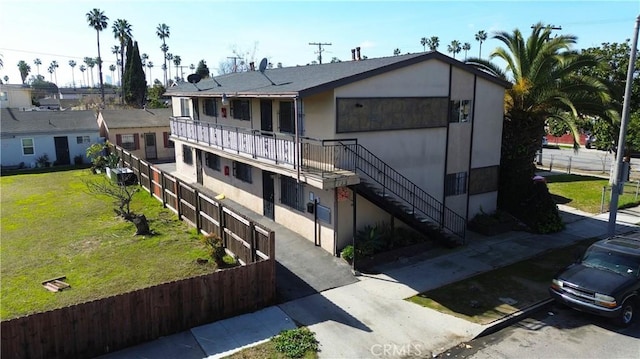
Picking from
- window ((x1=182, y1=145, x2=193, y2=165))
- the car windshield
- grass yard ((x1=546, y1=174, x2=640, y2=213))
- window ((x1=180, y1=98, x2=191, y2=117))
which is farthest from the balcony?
grass yard ((x1=546, y1=174, x2=640, y2=213))

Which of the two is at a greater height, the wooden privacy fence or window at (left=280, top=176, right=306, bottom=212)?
window at (left=280, top=176, right=306, bottom=212)

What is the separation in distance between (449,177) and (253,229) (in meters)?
9.18

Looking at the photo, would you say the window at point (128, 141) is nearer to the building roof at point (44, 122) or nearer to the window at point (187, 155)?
the building roof at point (44, 122)

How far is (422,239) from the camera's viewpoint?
16500mm

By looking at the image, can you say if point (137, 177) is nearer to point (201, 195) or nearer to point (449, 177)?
point (201, 195)

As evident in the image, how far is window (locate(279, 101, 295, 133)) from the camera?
16.8 metres

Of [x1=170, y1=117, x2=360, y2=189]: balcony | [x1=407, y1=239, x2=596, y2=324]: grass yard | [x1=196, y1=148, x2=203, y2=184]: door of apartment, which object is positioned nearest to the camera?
[x1=407, y1=239, x2=596, y2=324]: grass yard

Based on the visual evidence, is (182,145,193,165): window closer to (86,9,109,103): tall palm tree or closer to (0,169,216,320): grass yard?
(0,169,216,320): grass yard

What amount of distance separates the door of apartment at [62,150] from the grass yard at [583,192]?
3445cm

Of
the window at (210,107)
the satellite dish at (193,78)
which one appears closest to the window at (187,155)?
the window at (210,107)

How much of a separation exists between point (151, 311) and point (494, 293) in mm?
9397

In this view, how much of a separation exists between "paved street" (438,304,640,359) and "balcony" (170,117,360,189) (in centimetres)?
587

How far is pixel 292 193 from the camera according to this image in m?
17.4

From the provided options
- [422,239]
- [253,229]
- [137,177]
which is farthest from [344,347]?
[137,177]
